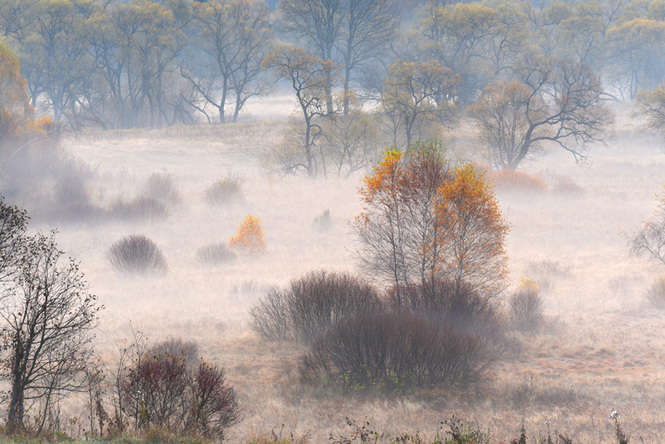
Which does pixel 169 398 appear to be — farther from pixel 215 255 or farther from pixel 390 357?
pixel 215 255

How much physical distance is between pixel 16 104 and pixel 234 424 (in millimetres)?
32744

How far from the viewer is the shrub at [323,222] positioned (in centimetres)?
3471

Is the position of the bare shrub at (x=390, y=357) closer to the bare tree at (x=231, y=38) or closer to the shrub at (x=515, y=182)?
the shrub at (x=515, y=182)

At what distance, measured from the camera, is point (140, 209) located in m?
34.8

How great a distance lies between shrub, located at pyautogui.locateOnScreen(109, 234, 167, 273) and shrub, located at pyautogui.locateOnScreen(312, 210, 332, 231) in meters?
10.4

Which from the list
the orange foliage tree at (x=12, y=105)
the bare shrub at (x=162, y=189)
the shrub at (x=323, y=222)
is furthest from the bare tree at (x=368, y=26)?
the orange foliage tree at (x=12, y=105)

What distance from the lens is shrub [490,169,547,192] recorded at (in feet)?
136

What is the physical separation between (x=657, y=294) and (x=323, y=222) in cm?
1830

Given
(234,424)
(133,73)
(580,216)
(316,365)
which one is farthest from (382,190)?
(133,73)

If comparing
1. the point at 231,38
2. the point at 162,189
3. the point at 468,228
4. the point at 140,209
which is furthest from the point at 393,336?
the point at 231,38

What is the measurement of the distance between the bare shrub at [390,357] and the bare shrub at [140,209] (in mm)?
A: 22364

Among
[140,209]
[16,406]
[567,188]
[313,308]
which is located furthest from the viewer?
[567,188]

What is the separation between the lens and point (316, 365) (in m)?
15.2

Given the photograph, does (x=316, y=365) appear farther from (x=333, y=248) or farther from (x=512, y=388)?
(x=333, y=248)
